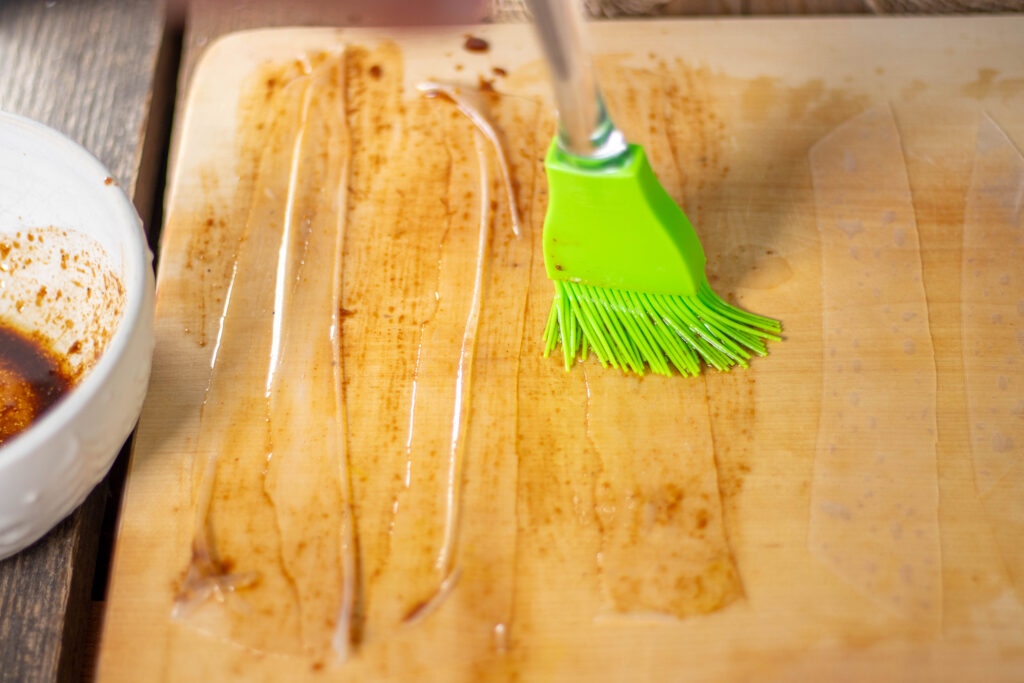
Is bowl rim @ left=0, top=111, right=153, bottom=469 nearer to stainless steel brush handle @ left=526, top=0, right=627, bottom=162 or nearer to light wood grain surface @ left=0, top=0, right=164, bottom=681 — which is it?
light wood grain surface @ left=0, top=0, right=164, bottom=681

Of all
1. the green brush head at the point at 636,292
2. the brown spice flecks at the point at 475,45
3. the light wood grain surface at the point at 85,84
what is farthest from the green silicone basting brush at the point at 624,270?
the light wood grain surface at the point at 85,84

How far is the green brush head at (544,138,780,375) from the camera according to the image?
71 cm

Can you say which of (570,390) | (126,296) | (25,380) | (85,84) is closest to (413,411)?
(570,390)

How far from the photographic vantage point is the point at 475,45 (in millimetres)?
938

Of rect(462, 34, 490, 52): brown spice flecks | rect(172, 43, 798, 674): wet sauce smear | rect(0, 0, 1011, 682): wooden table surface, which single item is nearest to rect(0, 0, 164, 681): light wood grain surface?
rect(0, 0, 1011, 682): wooden table surface

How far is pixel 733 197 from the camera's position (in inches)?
33.1

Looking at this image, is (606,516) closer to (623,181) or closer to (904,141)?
(623,181)

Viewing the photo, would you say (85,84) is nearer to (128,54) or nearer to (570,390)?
(128,54)

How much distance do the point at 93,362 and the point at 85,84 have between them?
0.40 meters

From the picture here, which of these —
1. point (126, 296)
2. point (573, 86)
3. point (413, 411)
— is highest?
point (573, 86)

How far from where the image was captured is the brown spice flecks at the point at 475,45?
0.94 meters

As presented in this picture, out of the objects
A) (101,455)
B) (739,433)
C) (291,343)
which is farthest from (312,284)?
(739,433)

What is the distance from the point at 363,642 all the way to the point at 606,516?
0.20 m

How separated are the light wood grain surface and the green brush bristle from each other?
42cm
